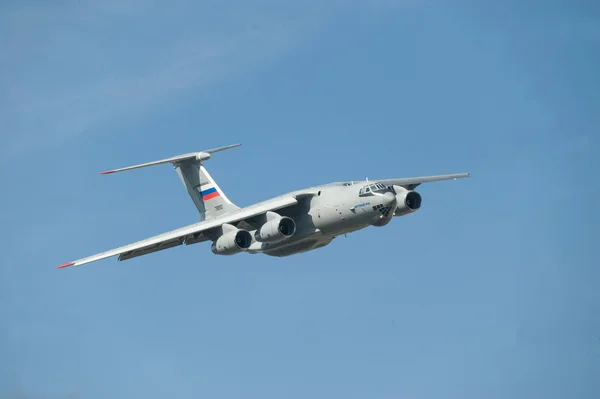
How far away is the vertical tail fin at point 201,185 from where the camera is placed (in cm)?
4344

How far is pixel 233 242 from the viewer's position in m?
38.5

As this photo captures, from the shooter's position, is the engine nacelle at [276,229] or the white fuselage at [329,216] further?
the engine nacelle at [276,229]

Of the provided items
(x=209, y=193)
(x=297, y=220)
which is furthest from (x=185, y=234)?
(x=209, y=193)

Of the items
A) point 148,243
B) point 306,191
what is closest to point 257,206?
point 306,191

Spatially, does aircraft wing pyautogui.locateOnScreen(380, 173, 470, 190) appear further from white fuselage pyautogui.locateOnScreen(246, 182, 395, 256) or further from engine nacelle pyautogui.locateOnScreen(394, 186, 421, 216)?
white fuselage pyautogui.locateOnScreen(246, 182, 395, 256)

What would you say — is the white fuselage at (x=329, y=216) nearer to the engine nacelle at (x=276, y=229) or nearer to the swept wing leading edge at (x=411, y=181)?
the engine nacelle at (x=276, y=229)

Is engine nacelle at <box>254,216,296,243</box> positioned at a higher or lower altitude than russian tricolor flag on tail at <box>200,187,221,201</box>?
lower

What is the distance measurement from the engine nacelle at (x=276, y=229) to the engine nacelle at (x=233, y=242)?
470 mm

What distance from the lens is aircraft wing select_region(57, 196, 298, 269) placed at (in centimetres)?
3903

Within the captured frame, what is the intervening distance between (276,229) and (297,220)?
1.74m

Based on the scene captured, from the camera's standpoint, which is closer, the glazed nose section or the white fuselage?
the glazed nose section

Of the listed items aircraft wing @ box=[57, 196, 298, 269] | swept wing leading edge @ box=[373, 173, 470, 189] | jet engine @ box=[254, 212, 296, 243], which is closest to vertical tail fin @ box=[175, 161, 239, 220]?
aircraft wing @ box=[57, 196, 298, 269]

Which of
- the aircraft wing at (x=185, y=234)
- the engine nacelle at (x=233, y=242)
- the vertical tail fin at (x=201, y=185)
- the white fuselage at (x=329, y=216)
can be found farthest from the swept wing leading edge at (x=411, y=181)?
the vertical tail fin at (x=201, y=185)

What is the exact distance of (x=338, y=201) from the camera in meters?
38.4
